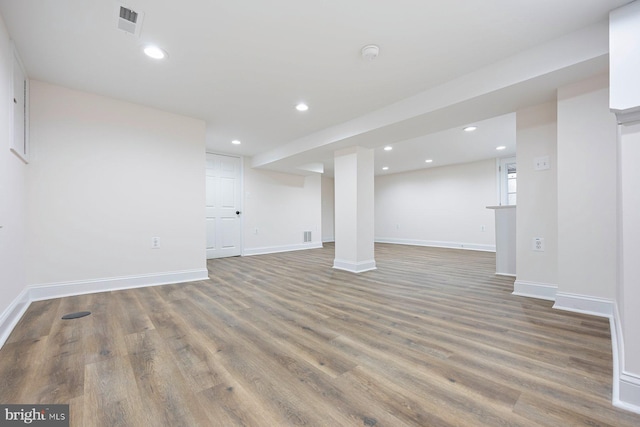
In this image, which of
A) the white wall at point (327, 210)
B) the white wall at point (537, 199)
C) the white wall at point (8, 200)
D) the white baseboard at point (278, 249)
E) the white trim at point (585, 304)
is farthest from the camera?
the white wall at point (327, 210)

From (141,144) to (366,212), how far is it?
345 cm

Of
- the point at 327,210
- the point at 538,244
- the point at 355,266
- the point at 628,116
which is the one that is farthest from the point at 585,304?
the point at 327,210

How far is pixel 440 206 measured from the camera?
7648 millimetres

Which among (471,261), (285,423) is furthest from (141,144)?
(471,261)

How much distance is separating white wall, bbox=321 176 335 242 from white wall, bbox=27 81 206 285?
18.4 ft

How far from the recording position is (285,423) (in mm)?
1118

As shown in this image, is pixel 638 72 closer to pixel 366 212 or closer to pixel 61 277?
pixel 366 212

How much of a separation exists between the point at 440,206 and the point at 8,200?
27.0 ft

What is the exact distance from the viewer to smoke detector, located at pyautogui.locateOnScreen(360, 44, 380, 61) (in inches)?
87.3

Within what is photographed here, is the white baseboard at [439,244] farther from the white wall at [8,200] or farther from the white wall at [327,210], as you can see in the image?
the white wall at [8,200]

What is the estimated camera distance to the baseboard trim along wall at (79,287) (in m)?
2.12

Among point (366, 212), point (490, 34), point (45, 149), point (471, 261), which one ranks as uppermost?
point (490, 34)

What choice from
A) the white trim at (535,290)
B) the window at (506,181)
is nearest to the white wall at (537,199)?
the white trim at (535,290)

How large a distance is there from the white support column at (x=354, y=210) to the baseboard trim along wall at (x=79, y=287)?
7.40 feet
